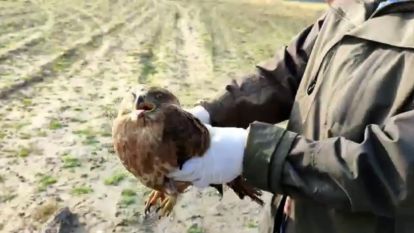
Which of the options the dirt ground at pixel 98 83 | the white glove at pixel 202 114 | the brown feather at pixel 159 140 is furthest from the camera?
the dirt ground at pixel 98 83

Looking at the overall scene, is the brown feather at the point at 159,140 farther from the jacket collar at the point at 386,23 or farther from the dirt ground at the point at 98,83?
the dirt ground at the point at 98,83

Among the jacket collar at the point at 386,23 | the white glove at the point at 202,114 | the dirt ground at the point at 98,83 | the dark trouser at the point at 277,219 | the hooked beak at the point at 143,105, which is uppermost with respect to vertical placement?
the jacket collar at the point at 386,23

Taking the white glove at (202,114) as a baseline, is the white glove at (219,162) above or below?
above

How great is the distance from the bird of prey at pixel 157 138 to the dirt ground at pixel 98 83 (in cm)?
84

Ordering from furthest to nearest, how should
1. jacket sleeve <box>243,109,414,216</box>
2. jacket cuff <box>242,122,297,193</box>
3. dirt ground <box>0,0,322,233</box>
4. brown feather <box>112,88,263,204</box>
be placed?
dirt ground <box>0,0,322,233</box>
brown feather <box>112,88,263,204</box>
jacket cuff <box>242,122,297,193</box>
jacket sleeve <box>243,109,414,216</box>

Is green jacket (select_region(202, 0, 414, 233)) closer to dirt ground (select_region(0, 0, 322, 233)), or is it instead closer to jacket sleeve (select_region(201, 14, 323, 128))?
jacket sleeve (select_region(201, 14, 323, 128))

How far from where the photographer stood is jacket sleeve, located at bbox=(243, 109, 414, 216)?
1748 millimetres

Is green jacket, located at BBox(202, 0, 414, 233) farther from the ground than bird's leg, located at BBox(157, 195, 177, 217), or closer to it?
farther from the ground

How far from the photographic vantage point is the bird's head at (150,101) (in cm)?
198

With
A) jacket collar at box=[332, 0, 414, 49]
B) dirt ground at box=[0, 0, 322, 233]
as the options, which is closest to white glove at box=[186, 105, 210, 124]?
dirt ground at box=[0, 0, 322, 233]

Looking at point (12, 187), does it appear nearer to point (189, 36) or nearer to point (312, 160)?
point (312, 160)

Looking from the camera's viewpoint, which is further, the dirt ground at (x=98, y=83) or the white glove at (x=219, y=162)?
the dirt ground at (x=98, y=83)

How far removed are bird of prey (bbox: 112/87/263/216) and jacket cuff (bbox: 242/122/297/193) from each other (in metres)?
0.16

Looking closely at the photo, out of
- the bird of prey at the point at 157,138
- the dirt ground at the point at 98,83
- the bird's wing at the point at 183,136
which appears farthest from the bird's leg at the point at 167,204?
the dirt ground at the point at 98,83
